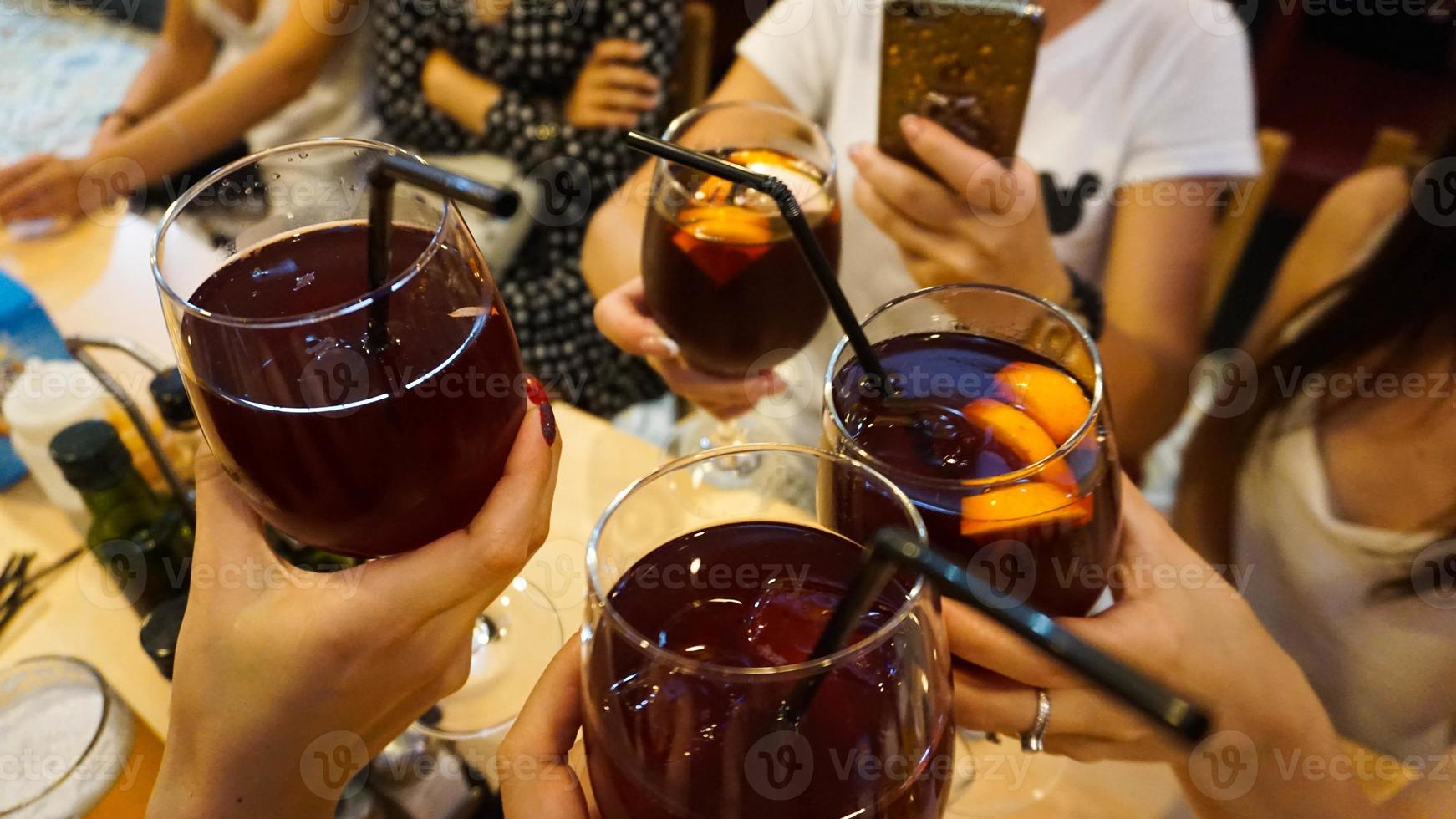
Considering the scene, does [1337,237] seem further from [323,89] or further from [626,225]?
[323,89]

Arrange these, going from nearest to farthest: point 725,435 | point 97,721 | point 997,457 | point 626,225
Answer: point 997,457, point 97,721, point 725,435, point 626,225

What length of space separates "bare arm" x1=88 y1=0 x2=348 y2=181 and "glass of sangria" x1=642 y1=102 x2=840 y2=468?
150cm

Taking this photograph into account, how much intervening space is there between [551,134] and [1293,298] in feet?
4.61

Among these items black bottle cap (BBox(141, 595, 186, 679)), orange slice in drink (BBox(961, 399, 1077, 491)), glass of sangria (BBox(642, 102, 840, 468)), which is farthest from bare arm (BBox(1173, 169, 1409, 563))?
black bottle cap (BBox(141, 595, 186, 679))

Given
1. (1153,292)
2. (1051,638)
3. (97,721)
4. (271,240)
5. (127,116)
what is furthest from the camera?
(127,116)

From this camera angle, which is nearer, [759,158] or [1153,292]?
[759,158]

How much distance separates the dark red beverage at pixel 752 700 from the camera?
51cm

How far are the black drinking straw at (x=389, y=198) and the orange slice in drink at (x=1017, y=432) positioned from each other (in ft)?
1.20

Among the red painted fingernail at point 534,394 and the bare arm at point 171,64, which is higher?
the red painted fingernail at point 534,394

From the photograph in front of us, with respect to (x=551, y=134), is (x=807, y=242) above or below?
above

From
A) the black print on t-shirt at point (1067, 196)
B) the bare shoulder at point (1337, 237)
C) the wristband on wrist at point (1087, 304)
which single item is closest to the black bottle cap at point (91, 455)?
the wristband on wrist at point (1087, 304)

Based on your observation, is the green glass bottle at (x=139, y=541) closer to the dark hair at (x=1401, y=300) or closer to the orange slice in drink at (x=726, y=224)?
→ the orange slice in drink at (x=726, y=224)

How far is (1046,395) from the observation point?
73 centimetres

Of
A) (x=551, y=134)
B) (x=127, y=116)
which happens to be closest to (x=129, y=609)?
(x=551, y=134)
